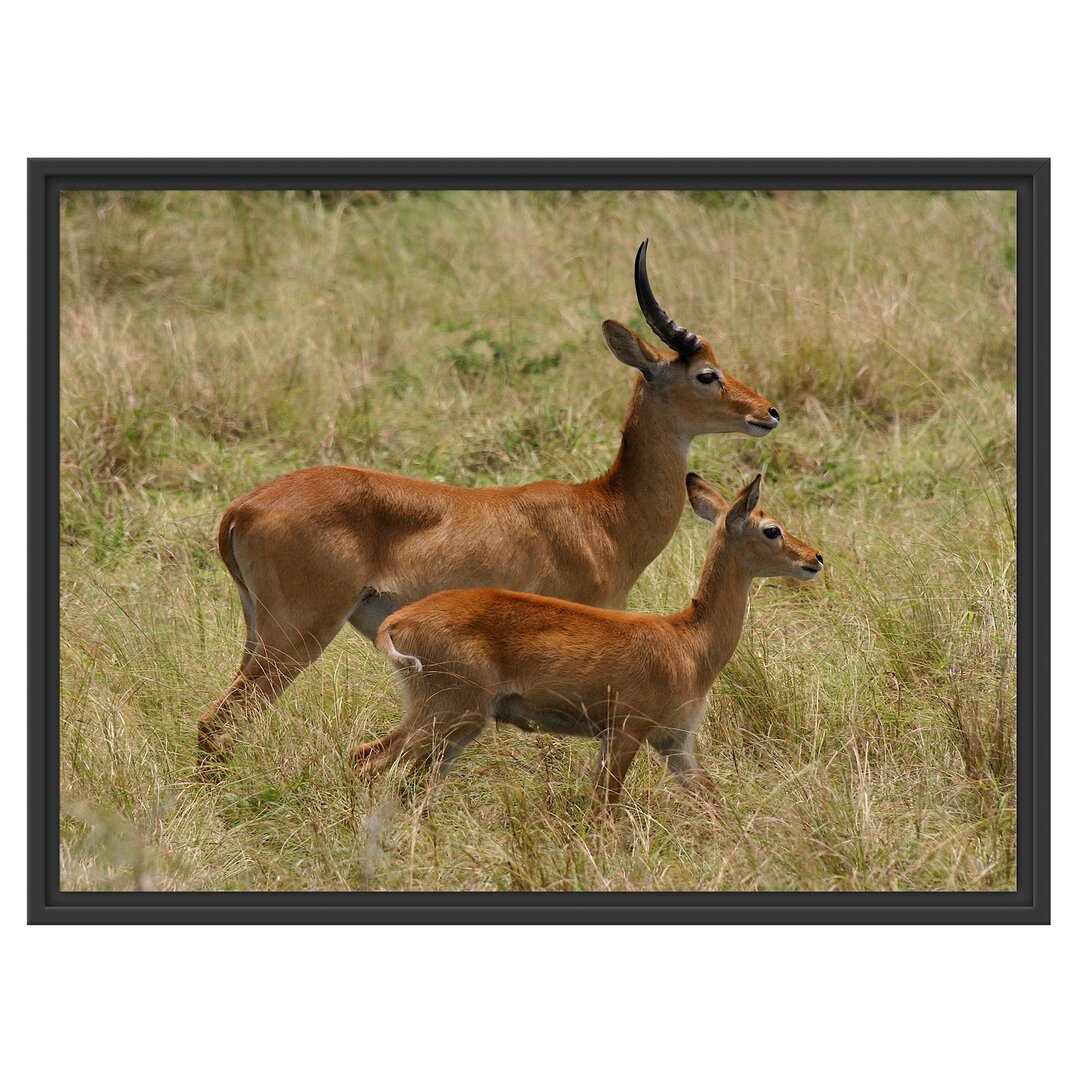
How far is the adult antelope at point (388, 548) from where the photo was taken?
778cm

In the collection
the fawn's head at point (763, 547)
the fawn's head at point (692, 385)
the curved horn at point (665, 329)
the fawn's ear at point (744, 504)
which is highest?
the curved horn at point (665, 329)

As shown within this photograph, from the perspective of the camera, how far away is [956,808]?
709 centimetres

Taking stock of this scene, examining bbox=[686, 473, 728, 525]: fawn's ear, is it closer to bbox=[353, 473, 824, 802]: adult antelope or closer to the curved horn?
bbox=[353, 473, 824, 802]: adult antelope

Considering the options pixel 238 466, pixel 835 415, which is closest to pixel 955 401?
pixel 835 415

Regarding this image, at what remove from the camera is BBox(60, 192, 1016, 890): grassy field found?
6891mm

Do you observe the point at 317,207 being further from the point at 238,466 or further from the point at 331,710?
the point at 331,710

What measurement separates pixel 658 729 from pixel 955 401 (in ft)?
17.7

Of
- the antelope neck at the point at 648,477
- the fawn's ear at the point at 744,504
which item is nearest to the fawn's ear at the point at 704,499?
the fawn's ear at the point at 744,504

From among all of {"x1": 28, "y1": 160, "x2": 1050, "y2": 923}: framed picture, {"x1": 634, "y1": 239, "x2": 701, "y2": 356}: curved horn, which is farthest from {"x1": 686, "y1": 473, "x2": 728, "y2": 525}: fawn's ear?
{"x1": 634, "y1": 239, "x2": 701, "y2": 356}: curved horn

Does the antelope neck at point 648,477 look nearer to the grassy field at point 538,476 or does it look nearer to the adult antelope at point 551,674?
the grassy field at point 538,476

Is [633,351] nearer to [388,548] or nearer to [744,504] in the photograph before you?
[744,504]

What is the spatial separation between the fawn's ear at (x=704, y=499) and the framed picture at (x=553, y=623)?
0.06 m

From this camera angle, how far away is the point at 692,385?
28.0ft

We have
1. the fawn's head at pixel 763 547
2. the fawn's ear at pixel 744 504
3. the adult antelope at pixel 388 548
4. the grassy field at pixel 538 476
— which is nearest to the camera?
the grassy field at pixel 538 476
